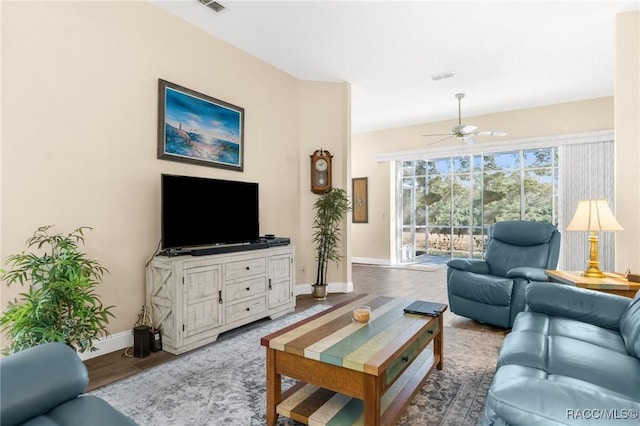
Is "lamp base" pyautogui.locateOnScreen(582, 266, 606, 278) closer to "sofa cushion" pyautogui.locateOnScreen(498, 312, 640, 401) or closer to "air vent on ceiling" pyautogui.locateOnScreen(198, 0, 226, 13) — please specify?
"sofa cushion" pyautogui.locateOnScreen(498, 312, 640, 401)

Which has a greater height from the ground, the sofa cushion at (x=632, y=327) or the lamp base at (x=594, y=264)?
the lamp base at (x=594, y=264)

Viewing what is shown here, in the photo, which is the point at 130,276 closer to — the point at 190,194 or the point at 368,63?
the point at 190,194

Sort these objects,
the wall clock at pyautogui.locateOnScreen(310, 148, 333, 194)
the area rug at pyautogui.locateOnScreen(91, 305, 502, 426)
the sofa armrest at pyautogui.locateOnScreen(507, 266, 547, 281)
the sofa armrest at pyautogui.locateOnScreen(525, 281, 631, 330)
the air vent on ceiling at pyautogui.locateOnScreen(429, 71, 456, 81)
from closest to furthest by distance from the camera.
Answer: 1. the area rug at pyautogui.locateOnScreen(91, 305, 502, 426)
2. the sofa armrest at pyautogui.locateOnScreen(525, 281, 631, 330)
3. the sofa armrest at pyautogui.locateOnScreen(507, 266, 547, 281)
4. the air vent on ceiling at pyautogui.locateOnScreen(429, 71, 456, 81)
5. the wall clock at pyautogui.locateOnScreen(310, 148, 333, 194)

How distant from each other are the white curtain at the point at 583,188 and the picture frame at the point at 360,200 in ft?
12.4

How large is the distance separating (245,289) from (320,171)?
2182mm

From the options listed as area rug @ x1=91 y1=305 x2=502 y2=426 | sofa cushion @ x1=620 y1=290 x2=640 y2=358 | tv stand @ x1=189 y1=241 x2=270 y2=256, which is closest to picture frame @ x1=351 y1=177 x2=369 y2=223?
tv stand @ x1=189 y1=241 x2=270 y2=256

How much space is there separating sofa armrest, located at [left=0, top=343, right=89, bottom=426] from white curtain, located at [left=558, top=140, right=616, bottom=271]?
698cm

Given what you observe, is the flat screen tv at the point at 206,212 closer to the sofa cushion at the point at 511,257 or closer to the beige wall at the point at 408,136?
the sofa cushion at the point at 511,257

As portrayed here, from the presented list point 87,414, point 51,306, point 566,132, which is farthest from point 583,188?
point 51,306

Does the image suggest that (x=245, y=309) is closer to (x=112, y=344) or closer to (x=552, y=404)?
(x=112, y=344)

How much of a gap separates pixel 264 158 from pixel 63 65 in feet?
7.31

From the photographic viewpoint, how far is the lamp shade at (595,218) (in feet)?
8.92

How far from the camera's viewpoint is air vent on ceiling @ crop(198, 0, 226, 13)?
10.3 ft

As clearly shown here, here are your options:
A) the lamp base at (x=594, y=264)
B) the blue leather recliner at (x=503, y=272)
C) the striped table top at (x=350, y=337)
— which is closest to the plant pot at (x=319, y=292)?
the blue leather recliner at (x=503, y=272)
